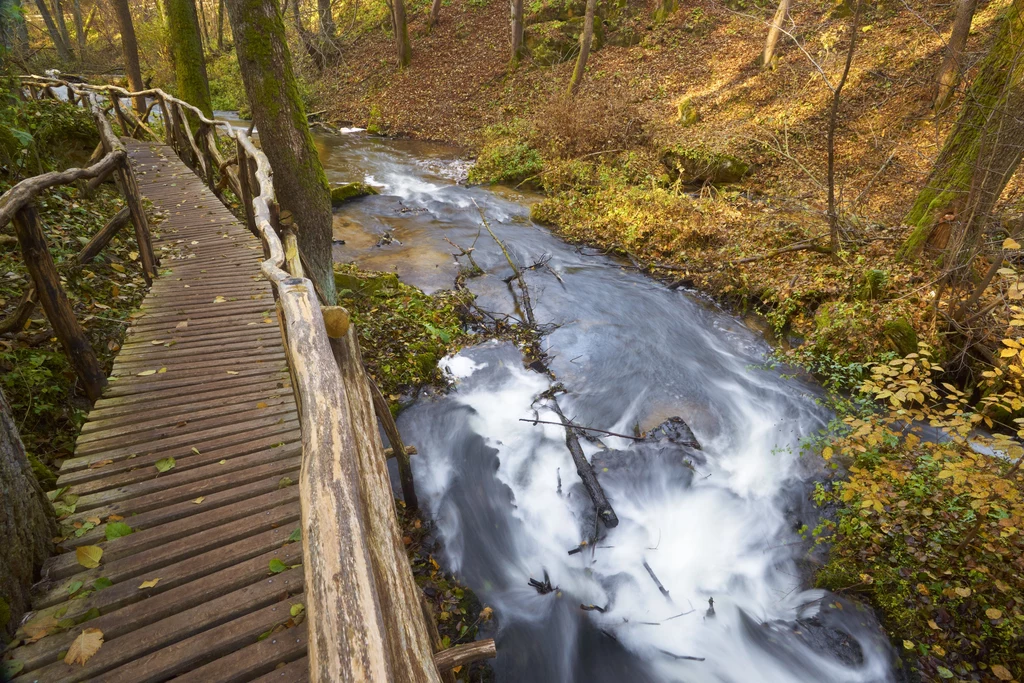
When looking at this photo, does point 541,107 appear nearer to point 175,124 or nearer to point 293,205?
point 175,124

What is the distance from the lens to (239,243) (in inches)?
287

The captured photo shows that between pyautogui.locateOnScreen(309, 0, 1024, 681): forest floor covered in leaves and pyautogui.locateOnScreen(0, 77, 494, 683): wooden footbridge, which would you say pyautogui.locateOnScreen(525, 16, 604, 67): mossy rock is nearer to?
pyautogui.locateOnScreen(309, 0, 1024, 681): forest floor covered in leaves

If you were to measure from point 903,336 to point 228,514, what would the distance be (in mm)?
8476

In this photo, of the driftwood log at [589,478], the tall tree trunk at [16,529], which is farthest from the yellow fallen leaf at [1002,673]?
the tall tree trunk at [16,529]

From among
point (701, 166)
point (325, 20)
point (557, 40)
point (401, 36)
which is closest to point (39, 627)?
point (701, 166)

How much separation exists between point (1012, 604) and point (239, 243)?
9.55m

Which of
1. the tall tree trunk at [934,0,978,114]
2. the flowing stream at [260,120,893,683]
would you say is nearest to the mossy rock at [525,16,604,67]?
the tall tree trunk at [934,0,978,114]

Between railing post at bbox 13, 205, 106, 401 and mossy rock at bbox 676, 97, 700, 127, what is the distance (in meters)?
16.1

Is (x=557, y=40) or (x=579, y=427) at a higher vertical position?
(x=557, y=40)

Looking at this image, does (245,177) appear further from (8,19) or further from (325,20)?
(325,20)

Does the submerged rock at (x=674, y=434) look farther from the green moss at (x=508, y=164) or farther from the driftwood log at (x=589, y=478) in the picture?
the green moss at (x=508, y=164)

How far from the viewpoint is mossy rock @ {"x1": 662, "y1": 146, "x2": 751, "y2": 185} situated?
43.3 feet

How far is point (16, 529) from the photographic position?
8.16ft

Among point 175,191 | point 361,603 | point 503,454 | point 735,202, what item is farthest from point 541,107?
point 361,603
